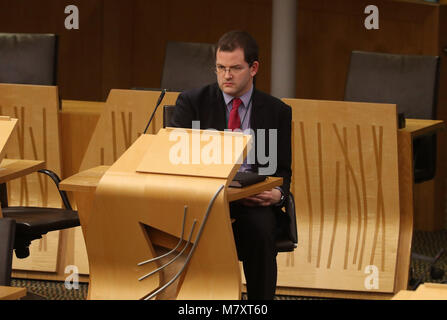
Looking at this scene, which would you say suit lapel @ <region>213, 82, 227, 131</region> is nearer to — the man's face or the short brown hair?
the man's face

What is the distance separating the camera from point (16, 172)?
341cm

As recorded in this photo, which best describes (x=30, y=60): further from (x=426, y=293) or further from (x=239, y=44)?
(x=426, y=293)

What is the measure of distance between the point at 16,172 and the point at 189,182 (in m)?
0.93

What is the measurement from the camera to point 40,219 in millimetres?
3848

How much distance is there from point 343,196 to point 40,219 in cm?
144

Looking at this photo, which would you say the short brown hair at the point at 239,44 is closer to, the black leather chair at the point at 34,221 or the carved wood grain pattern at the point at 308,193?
the black leather chair at the point at 34,221

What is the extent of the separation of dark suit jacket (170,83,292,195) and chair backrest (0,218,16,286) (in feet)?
3.69

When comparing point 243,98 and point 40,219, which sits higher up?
point 243,98

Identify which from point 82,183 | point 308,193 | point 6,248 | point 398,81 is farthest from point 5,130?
point 398,81

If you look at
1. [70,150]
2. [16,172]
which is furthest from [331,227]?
[16,172]

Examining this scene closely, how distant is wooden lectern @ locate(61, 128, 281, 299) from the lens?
276 cm

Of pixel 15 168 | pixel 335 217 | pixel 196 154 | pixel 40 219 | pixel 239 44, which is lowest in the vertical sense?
pixel 335 217
